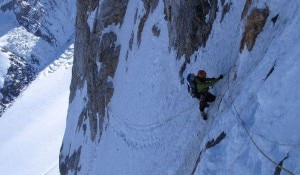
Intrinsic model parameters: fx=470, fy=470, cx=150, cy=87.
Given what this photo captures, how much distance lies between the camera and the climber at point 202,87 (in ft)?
41.1

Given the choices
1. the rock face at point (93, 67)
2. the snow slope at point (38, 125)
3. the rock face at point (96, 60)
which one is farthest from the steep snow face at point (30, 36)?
the rock face at point (96, 60)

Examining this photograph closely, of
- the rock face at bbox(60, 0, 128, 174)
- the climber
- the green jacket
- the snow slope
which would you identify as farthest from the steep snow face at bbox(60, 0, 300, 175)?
the snow slope

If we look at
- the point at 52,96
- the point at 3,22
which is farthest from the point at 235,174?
the point at 3,22

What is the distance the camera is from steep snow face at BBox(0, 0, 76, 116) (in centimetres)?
16150

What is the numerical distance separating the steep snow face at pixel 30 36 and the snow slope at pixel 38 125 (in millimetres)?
5959

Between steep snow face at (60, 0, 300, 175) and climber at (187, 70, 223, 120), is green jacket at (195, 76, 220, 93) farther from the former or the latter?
steep snow face at (60, 0, 300, 175)

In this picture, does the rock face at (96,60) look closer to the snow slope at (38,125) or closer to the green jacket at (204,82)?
the green jacket at (204,82)

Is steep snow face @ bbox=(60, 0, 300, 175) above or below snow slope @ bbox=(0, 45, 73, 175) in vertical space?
below

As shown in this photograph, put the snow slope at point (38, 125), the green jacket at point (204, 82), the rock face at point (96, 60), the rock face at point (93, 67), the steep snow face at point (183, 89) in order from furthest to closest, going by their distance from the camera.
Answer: the snow slope at point (38, 125) → the rock face at point (96, 60) → the rock face at point (93, 67) → the green jacket at point (204, 82) → the steep snow face at point (183, 89)

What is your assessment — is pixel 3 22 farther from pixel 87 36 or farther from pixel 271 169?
pixel 271 169

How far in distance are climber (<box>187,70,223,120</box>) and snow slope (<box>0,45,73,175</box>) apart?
79273 mm

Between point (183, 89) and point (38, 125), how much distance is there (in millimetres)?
111189

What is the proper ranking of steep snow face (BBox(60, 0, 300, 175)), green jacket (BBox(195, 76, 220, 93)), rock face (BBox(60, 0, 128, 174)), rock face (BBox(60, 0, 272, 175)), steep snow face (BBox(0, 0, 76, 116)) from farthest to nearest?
steep snow face (BBox(0, 0, 76, 116)), rock face (BBox(60, 0, 128, 174)), rock face (BBox(60, 0, 272, 175)), green jacket (BBox(195, 76, 220, 93)), steep snow face (BBox(60, 0, 300, 175))

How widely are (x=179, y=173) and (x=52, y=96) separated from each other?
129 metres
